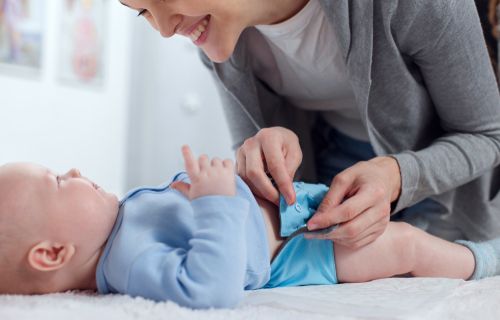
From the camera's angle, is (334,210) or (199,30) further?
(199,30)

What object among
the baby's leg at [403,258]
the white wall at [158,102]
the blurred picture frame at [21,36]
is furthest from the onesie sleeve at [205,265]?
the white wall at [158,102]

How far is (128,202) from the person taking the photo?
91 centimetres

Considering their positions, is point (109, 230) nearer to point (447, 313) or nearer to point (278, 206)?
point (278, 206)

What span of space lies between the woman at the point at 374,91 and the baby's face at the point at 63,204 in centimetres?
25

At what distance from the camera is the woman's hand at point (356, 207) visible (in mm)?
882

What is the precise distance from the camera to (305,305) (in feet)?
2.41

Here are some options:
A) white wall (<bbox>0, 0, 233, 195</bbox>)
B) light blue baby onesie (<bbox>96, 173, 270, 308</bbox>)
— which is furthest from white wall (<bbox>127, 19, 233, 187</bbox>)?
light blue baby onesie (<bbox>96, 173, 270, 308</bbox>)

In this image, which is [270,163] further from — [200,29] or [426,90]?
[426,90]

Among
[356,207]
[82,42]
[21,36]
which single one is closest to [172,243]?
[356,207]

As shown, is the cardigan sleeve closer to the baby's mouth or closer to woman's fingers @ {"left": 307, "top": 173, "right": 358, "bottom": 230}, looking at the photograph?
woman's fingers @ {"left": 307, "top": 173, "right": 358, "bottom": 230}

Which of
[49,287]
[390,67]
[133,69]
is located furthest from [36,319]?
[133,69]

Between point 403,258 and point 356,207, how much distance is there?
0.58 ft

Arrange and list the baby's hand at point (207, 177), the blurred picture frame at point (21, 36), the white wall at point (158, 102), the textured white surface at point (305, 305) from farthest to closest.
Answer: the white wall at point (158, 102) < the blurred picture frame at point (21, 36) < the baby's hand at point (207, 177) < the textured white surface at point (305, 305)

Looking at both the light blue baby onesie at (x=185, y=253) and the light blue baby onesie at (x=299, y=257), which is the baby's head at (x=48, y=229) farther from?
the light blue baby onesie at (x=299, y=257)
